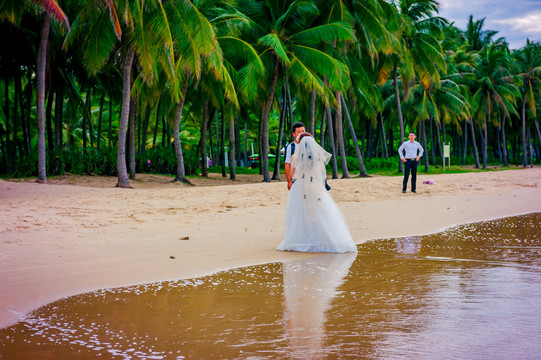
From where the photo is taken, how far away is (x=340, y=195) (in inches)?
604

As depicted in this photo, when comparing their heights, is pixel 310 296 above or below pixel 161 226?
below

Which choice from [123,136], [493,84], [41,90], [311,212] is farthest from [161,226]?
[493,84]

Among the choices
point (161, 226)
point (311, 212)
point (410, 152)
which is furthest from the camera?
point (410, 152)

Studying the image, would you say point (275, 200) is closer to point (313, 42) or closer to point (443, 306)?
point (443, 306)

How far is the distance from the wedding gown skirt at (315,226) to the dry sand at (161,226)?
0.34 meters

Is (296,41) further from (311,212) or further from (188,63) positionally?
(311,212)

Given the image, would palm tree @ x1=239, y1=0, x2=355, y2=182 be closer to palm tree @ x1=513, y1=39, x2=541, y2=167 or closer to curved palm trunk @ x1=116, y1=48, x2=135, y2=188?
curved palm trunk @ x1=116, y1=48, x2=135, y2=188

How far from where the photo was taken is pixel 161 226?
9.15 meters

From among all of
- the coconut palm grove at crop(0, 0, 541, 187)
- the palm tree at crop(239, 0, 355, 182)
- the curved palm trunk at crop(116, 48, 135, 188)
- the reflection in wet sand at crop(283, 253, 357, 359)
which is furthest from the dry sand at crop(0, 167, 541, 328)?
the palm tree at crop(239, 0, 355, 182)

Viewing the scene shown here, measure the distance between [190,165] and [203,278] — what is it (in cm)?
2172

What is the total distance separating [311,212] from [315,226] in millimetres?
194

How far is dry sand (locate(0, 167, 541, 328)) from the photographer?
5590 millimetres

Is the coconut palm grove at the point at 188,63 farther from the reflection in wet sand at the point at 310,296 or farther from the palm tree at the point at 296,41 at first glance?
the reflection in wet sand at the point at 310,296

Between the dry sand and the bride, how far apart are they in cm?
38
